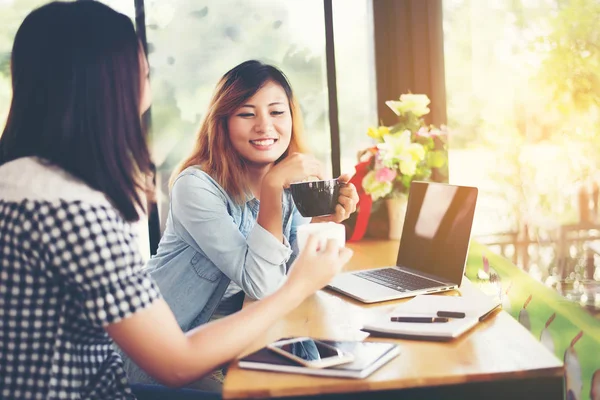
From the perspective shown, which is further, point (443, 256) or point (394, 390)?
point (443, 256)

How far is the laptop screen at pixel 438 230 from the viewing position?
162cm

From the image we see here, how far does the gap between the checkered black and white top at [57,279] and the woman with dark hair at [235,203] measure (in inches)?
20.6

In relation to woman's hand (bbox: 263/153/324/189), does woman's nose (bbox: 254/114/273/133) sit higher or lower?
higher

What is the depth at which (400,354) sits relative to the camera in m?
1.11

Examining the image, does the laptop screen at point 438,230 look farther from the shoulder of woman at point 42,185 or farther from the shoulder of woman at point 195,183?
the shoulder of woman at point 42,185

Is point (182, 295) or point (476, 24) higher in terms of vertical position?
point (476, 24)

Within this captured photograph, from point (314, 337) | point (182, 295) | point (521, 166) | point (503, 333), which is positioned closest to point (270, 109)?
point (182, 295)

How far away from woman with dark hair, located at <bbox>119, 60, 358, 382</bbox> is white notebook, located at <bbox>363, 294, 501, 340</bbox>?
14.1 inches

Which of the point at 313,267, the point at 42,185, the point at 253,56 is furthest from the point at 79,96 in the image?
the point at 253,56

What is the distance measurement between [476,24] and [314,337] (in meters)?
1.33

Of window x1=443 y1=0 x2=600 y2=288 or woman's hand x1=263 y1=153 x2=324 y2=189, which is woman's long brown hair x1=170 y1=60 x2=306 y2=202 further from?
window x1=443 y1=0 x2=600 y2=288

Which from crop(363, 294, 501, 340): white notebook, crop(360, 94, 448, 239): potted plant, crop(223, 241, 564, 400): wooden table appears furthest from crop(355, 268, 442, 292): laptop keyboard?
crop(360, 94, 448, 239): potted plant

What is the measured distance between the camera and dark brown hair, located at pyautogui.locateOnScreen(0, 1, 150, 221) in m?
1.04

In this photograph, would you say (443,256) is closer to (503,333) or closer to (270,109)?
(503,333)
